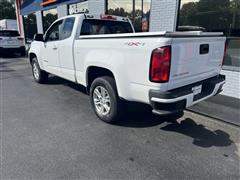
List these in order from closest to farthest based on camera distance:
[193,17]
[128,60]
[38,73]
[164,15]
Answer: [128,60] → [193,17] → [164,15] → [38,73]

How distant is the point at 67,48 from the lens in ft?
14.3

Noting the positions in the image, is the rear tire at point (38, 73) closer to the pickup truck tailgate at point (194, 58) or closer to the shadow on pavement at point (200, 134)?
the shadow on pavement at point (200, 134)

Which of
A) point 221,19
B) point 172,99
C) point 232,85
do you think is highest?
point 221,19

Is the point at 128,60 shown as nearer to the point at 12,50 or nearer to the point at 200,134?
the point at 200,134

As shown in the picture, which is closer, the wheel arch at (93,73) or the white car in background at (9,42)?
the wheel arch at (93,73)

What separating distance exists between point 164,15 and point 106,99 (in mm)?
3705

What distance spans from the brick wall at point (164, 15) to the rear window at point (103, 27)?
1526 millimetres

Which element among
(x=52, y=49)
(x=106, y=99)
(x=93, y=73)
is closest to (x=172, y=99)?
(x=106, y=99)

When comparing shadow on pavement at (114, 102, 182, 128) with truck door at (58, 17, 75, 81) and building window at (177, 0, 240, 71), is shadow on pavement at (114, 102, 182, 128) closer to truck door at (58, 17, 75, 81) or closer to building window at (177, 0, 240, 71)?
truck door at (58, 17, 75, 81)

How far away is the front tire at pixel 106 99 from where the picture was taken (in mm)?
3432

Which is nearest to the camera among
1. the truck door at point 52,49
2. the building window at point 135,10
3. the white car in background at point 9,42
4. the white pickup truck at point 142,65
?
the white pickup truck at point 142,65

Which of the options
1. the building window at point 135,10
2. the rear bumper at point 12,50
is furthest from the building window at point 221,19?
the rear bumper at point 12,50

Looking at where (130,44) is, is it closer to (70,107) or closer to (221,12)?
(70,107)

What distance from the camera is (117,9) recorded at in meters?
8.75
